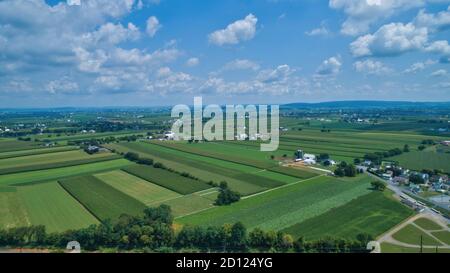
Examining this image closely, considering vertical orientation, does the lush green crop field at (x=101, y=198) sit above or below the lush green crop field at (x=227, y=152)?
below

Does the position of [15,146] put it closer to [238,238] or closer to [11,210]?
[11,210]

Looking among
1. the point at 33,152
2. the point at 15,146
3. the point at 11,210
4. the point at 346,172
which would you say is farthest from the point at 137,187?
the point at 15,146

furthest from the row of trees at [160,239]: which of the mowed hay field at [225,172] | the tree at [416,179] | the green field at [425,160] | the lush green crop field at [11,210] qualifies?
the green field at [425,160]

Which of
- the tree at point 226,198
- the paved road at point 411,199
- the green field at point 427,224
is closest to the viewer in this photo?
the green field at point 427,224

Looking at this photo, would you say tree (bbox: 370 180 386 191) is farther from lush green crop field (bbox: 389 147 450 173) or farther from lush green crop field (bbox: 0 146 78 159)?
lush green crop field (bbox: 0 146 78 159)

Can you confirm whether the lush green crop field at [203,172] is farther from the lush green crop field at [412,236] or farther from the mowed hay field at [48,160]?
the lush green crop field at [412,236]
